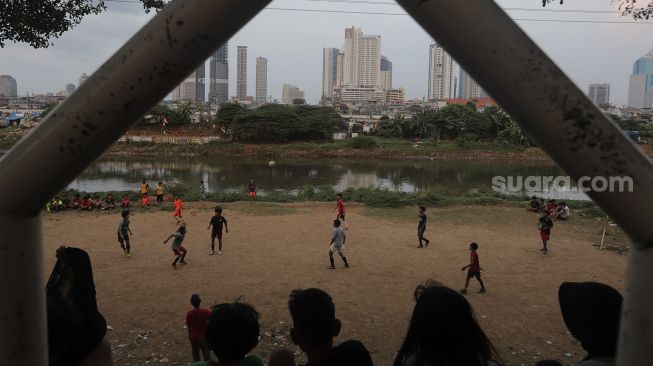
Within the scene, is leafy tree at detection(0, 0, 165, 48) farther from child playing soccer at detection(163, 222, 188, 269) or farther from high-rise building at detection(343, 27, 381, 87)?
high-rise building at detection(343, 27, 381, 87)

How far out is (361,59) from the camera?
164125 millimetres

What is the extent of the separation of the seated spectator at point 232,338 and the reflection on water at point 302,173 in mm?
22441

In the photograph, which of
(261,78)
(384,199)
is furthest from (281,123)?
(261,78)

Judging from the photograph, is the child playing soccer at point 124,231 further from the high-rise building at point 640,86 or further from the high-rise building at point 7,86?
the high-rise building at point 7,86

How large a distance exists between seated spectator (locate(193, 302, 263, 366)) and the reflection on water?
2244 cm

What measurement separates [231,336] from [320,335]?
0.38 metres

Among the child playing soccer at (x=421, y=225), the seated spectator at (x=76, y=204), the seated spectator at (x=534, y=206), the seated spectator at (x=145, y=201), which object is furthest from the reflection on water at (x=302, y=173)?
the child playing soccer at (x=421, y=225)

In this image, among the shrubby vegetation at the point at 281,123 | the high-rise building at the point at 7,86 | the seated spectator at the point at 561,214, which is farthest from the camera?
the high-rise building at the point at 7,86

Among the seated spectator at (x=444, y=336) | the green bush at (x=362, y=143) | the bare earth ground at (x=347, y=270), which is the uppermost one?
the green bush at (x=362, y=143)

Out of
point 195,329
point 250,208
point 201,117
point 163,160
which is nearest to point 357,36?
point 201,117

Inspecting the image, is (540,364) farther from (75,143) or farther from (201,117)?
(201,117)

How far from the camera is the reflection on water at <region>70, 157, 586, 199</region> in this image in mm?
26656

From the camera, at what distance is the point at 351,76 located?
546ft

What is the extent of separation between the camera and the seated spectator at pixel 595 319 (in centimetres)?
162
